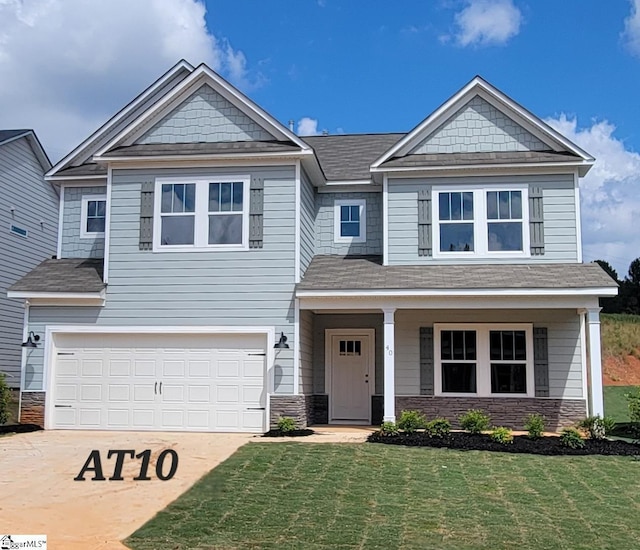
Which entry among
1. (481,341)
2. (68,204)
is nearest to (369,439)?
(481,341)

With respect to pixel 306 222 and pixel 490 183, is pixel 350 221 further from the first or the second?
pixel 490 183

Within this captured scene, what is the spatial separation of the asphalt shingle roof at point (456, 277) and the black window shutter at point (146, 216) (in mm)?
3457

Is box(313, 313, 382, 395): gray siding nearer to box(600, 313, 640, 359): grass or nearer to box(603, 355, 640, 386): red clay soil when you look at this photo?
box(603, 355, 640, 386): red clay soil

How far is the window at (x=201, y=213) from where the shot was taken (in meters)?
15.3

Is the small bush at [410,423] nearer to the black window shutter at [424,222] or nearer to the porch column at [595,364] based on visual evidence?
the porch column at [595,364]

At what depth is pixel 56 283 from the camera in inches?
614

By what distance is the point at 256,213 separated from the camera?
15.2m

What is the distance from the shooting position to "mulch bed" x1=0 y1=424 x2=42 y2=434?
14500 millimetres

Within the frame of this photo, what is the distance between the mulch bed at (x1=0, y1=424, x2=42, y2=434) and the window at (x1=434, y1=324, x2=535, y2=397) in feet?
28.3

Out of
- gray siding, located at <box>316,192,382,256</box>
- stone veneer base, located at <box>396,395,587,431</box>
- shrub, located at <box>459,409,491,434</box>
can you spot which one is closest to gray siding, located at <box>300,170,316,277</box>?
gray siding, located at <box>316,192,382,256</box>

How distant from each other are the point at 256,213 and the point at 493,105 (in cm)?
595

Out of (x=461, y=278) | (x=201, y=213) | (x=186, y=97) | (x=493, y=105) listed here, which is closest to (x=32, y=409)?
(x=201, y=213)

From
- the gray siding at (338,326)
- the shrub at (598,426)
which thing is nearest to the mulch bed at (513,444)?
the shrub at (598,426)

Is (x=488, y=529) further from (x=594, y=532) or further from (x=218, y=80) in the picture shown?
(x=218, y=80)
